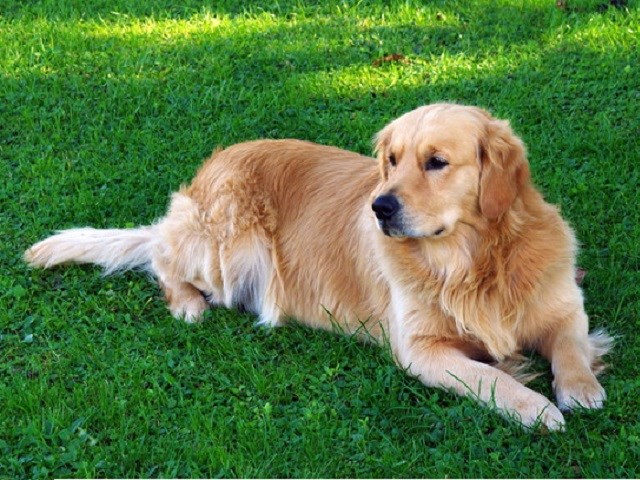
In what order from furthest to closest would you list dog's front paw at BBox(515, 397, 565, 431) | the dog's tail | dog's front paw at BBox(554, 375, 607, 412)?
the dog's tail < dog's front paw at BBox(554, 375, 607, 412) < dog's front paw at BBox(515, 397, 565, 431)

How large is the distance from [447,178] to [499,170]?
23 cm

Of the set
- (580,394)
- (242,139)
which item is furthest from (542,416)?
(242,139)

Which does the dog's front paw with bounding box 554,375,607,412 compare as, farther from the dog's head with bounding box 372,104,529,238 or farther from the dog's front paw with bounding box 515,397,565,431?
the dog's head with bounding box 372,104,529,238

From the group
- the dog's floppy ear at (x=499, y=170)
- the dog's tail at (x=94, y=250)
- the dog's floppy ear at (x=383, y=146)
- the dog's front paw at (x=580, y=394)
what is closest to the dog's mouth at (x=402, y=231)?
the dog's floppy ear at (x=499, y=170)

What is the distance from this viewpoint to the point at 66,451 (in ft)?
12.8

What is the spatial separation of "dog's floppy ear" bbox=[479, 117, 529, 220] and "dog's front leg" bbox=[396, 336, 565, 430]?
0.65 meters

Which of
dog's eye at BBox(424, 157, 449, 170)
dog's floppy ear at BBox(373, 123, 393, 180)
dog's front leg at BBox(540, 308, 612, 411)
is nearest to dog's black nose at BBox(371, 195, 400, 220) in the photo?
dog's eye at BBox(424, 157, 449, 170)

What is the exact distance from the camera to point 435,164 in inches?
164

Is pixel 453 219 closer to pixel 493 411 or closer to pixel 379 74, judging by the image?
pixel 493 411

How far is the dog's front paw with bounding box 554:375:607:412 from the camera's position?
3904 mm

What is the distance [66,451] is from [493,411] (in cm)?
179

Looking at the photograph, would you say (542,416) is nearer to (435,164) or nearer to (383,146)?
(435,164)

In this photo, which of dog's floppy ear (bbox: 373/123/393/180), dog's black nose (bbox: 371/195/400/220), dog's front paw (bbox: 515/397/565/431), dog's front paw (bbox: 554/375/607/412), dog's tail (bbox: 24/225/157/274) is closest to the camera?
dog's front paw (bbox: 515/397/565/431)

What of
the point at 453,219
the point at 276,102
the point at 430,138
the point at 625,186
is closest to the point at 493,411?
the point at 453,219
